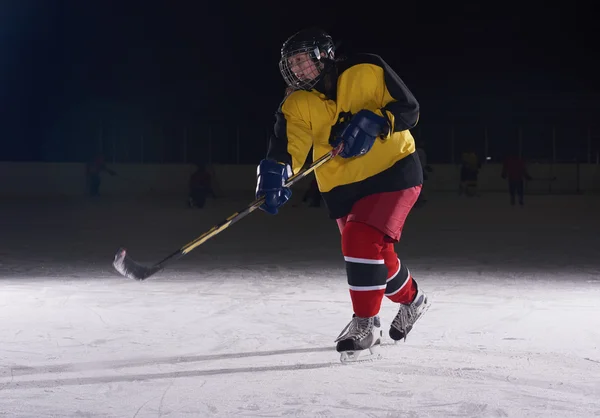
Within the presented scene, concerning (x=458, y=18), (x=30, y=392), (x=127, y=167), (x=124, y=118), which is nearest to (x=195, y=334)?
(x=30, y=392)

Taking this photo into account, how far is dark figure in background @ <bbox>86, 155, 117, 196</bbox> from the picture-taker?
20.4m

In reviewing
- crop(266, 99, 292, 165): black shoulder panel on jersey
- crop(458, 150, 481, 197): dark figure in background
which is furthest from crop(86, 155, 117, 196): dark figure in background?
crop(266, 99, 292, 165): black shoulder panel on jersey

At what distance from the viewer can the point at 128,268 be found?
391 cm

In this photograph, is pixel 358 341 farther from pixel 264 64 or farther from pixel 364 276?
pixel 264 64

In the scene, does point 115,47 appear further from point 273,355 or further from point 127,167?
point 273,355

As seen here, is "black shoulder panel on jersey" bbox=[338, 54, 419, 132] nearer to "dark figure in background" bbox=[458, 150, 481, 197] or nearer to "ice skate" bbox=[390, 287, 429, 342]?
"ice skate" bbox=[390, 287, 429, 342]

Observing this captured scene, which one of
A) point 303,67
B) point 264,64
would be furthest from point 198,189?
point 264,64

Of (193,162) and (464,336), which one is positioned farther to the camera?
(193,162)

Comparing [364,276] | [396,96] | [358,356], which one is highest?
[396,96]

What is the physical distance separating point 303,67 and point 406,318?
3.93 feet

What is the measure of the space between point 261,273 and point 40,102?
22.6 metres

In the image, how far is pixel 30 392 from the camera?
293 centimetres

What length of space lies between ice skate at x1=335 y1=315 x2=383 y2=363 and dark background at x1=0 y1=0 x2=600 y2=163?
20.1m

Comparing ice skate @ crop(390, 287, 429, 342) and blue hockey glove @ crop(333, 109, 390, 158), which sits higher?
blue hockey glove @ crop(333, 109, 390, 158)
